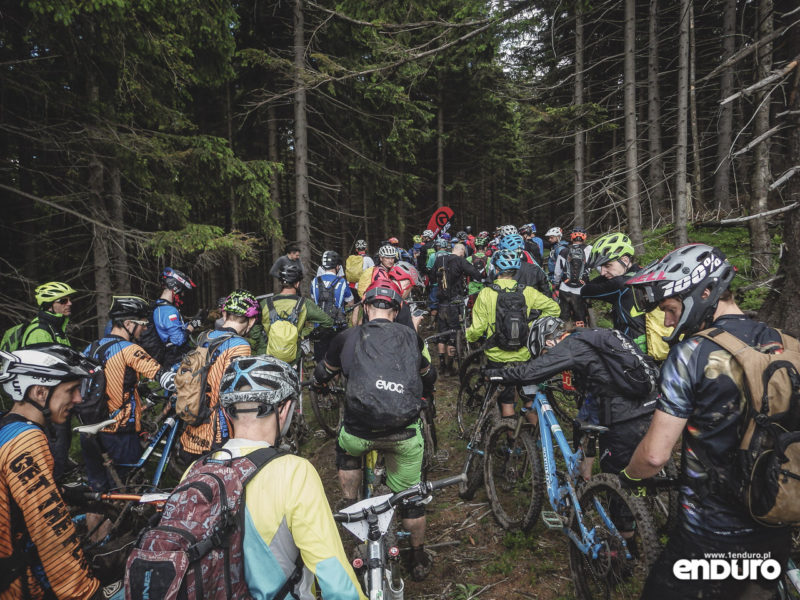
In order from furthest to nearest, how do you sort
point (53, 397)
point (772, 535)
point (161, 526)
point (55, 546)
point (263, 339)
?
1. point (263, 339)
2. point (53, 397)
3. point (55, 546)
4. point (772, 535)
5. point (161, 526)

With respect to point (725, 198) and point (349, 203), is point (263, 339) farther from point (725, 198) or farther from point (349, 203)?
point (349, 203)

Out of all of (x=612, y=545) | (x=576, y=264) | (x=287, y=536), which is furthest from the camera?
(x=576, y=264)

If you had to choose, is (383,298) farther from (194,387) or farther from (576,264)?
(576,264)

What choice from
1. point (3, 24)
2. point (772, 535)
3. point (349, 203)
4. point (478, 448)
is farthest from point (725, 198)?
point (3, 24)

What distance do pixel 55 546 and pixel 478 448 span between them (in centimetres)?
428

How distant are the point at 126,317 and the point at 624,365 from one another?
5527 millimetres

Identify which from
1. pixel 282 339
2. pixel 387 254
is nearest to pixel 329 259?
pixel 387 254

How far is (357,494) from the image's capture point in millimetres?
4035

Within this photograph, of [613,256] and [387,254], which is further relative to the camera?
[387,254]

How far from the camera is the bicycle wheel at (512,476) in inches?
166

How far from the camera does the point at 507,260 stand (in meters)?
5.61

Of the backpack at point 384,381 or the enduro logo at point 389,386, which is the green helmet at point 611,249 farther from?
the enduro logo at point 389,386

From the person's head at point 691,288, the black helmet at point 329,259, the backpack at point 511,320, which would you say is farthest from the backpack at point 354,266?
the person's head at point 691,288

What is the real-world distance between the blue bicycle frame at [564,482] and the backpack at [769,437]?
1.43 metres
